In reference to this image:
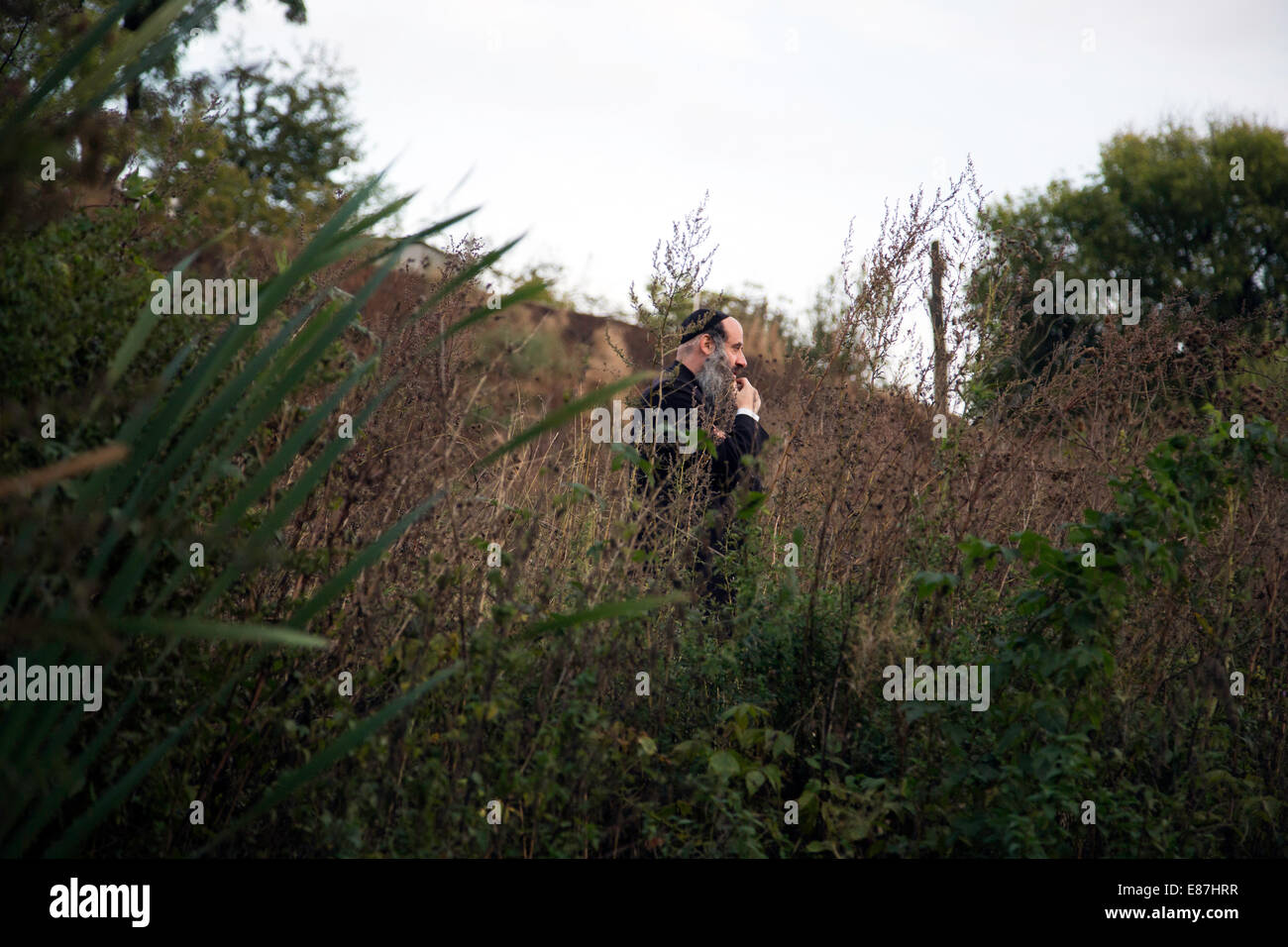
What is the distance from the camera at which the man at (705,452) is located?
3.66m

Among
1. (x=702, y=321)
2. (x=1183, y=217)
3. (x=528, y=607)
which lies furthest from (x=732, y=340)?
(x=1183, y=217)

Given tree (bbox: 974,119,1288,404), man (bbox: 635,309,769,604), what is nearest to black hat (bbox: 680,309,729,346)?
man (bbox: 635,309,769,604)

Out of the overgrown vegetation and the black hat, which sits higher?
the black hat

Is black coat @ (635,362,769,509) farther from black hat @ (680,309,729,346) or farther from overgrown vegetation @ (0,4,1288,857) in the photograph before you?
overgrown vegetation @ (0,4,1288,857)

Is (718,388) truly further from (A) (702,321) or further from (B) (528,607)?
(B) (528,607)

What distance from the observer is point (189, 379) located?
189 centimetres

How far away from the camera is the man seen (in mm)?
3658

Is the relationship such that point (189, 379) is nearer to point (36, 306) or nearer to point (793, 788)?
point (36, 306)

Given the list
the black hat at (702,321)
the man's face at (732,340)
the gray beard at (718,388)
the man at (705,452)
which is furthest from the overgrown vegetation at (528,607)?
the man's face at (732,340)

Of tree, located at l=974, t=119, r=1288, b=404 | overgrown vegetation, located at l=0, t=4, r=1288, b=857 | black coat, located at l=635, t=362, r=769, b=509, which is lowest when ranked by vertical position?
overgrown vegetation, located at l=0, t=4, r=1288, b=857

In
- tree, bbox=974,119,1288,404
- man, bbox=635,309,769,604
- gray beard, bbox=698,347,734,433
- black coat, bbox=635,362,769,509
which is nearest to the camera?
man, bbox=635,309,769,604

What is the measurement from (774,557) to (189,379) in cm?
263

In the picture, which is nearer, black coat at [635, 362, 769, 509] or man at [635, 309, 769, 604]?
man at [635, 309, 769, 604]
